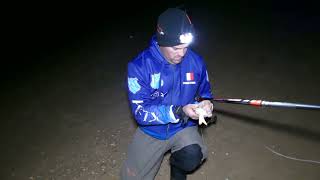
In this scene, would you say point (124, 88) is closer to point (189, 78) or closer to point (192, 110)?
point (189, 78)

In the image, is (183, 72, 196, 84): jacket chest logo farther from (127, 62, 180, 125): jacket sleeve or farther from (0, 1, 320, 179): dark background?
(0, 1, 320, 179): dark background

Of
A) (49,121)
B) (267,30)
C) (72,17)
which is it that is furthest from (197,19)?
(49,121)

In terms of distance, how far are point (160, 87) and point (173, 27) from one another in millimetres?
630

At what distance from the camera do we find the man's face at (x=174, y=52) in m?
3.27

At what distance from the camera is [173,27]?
3.19 metres

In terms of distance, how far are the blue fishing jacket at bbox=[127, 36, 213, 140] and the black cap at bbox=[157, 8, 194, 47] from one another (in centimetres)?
23

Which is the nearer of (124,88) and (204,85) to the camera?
(204,85)

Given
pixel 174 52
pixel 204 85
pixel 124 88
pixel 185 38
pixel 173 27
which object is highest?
pixel 173 27

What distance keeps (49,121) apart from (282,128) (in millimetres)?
3518

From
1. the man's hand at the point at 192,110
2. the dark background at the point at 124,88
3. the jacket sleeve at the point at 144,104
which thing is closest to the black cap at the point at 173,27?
the jacket sleeve at the point at 144,104

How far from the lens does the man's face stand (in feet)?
10.7

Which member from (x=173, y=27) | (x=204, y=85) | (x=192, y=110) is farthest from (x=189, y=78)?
(x=173, y=27)

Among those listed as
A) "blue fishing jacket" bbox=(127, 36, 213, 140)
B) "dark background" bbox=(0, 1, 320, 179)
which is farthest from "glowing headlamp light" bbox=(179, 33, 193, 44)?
"dark background" bbox=(0, 1, 320, 179)

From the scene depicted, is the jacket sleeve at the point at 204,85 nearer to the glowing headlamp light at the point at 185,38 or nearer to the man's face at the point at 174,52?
the man's face at the point at 174,52
